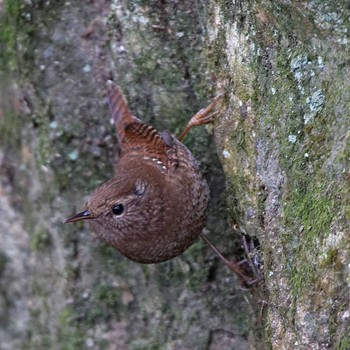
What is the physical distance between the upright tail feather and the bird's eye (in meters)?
0.59

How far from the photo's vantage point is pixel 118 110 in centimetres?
424

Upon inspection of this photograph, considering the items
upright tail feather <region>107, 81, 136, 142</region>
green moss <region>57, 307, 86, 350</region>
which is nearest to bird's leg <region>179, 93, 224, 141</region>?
upright tail feather <region>107, 81, 136, 142</region>

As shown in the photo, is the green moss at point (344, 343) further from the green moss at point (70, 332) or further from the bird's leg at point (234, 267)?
the green moss at point (70, 332)

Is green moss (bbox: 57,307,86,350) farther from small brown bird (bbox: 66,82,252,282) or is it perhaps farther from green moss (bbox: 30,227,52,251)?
small brown bird (bbox: 66,82,252,282)

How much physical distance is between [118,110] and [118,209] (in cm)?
71

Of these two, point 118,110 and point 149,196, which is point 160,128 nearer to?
point 118,110

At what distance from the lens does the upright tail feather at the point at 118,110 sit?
13.9ft

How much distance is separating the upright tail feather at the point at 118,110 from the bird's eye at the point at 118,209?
586mm

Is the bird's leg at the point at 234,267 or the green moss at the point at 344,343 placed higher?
the green moss at the point at 344,343

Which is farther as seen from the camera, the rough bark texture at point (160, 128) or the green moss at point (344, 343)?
the rough bark texture at point (160, 128)

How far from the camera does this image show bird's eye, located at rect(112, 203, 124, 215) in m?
3.83

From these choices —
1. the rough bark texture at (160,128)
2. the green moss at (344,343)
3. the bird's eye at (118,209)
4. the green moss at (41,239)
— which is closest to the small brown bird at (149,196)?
the bird's eye at (118,209)

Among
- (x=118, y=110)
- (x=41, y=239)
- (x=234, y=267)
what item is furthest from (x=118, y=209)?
(x=41, y=239)

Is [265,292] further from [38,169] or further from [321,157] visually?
[38,169]
